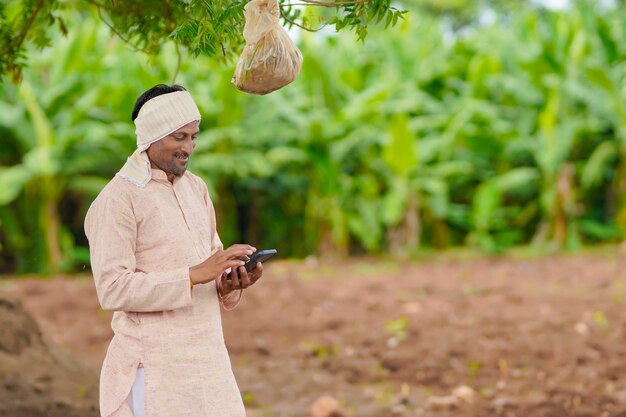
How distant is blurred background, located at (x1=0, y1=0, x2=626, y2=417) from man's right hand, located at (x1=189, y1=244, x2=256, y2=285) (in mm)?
4734

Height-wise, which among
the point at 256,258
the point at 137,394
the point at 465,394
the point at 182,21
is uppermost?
the point at 182,21

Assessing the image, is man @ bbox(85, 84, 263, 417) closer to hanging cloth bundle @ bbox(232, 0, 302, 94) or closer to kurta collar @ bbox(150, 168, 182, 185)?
kurta collar @ bbox(150, 168, 182, 185)

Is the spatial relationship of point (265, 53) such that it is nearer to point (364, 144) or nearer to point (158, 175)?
point (158, 175)

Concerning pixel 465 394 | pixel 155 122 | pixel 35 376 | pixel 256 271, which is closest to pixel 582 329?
pixel 465 394

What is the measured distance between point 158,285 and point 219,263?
0.64ft

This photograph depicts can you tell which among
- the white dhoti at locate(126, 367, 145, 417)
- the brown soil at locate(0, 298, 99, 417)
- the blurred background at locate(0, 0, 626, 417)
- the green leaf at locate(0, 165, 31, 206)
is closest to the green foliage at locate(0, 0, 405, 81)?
the white dhoti at locate(126, 367, 145, 417)

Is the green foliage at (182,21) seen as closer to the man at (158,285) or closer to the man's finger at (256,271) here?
the man at (158,285)

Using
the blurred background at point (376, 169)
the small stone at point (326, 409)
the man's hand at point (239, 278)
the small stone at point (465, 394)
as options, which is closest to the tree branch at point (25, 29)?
the man's hand at point (239, 278)

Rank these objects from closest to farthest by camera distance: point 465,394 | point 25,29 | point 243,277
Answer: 1. point 243,277
2. point 25,29
3. point 465,394

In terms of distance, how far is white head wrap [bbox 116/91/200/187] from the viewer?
9.48ft

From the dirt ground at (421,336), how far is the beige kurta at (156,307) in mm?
2631

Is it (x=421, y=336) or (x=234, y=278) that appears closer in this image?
(x=234, y=278)

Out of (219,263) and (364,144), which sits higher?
(364,144)

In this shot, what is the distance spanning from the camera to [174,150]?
9.62ft
